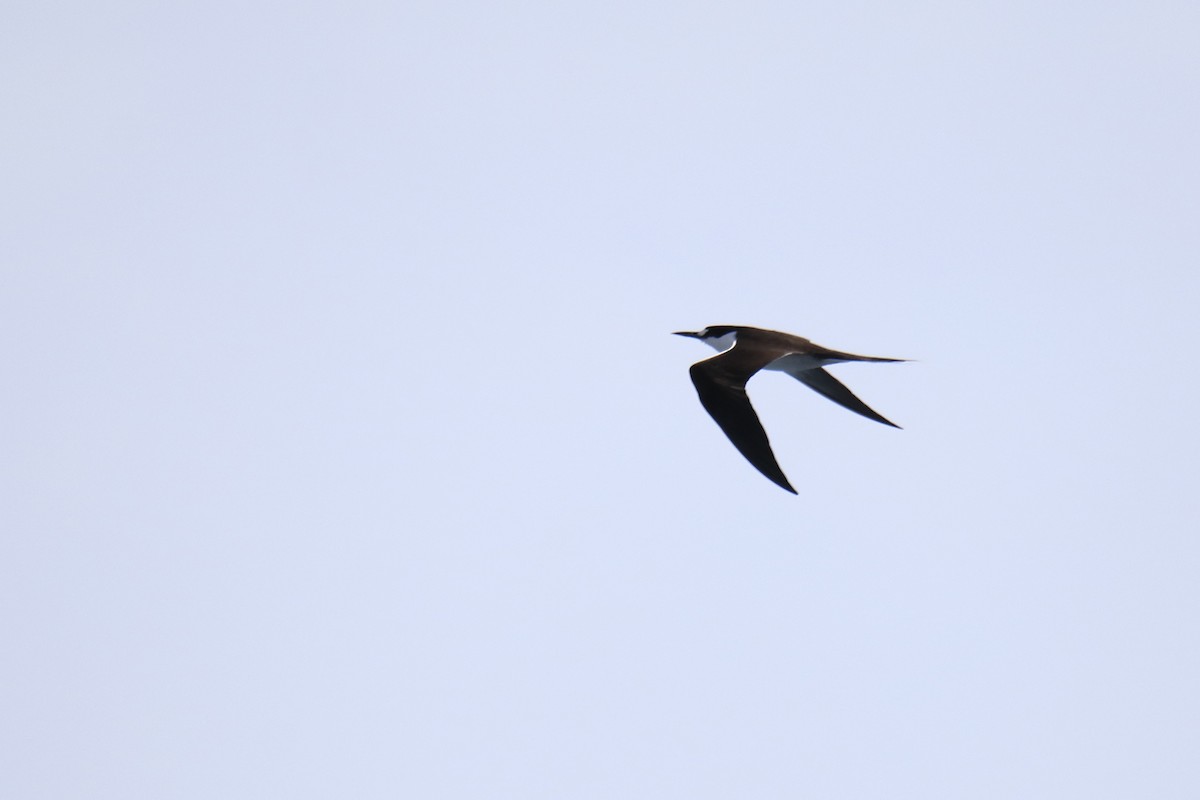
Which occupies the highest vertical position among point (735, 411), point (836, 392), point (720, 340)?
point (720, 340)

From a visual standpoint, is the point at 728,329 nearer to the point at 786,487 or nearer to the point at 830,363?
the point at 830,363

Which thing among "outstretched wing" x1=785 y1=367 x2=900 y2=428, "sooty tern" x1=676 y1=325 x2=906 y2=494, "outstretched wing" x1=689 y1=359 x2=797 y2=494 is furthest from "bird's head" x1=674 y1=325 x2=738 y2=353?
"outstretched wing" x1=689 y1=359 x2=797 y2=494

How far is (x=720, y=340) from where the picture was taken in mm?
19078

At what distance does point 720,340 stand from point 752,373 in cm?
392

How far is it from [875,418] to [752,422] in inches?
191

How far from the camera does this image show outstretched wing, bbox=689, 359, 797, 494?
1413 centimetres

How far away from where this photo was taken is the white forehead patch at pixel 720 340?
18.8 m

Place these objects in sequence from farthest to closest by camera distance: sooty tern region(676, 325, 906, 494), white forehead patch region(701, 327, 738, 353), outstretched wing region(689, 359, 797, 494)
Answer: white forehead patch region(701, 327, 738, 353) < sooty tern region(676, 325, 906, 494) < outstretched wing region(689, 359, 797, 494)

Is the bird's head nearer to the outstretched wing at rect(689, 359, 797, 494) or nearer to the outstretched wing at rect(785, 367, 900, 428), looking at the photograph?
the outstretched wing at rect(785, 367, 900, 428)

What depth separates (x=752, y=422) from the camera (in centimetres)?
1440

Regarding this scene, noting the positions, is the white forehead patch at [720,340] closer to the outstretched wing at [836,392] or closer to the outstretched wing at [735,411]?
the outstretched wing at [836,392]

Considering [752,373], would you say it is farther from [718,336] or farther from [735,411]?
[718,336]

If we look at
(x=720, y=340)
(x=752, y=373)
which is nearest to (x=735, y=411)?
(x=752, y=373)

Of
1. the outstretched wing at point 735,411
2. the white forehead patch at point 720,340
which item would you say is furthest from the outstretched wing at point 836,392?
the outstretched wing at point 735,411
